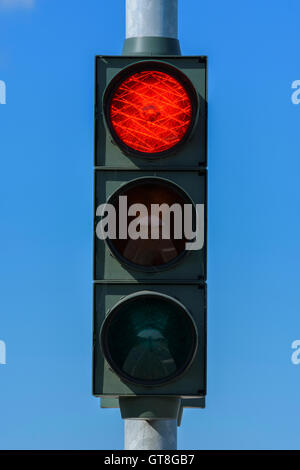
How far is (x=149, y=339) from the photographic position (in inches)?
139

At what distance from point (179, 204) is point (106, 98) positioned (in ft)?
2.07

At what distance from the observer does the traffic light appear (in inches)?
138

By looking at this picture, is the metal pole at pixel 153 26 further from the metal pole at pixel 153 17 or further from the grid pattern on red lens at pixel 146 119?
the grid pattern on red lens at pixel 146 119

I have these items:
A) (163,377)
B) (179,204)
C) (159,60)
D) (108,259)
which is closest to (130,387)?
(163,377)

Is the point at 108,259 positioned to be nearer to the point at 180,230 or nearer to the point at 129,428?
the point at 180,230

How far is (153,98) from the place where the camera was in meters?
3.60

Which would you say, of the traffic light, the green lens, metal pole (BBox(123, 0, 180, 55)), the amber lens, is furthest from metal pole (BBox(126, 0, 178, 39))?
the green lens

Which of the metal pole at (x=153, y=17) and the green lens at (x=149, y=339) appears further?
the metal pole at (x=153, y=17)

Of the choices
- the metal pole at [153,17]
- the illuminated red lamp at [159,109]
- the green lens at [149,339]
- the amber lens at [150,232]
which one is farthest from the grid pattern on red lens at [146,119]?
the green lens at [149,339]

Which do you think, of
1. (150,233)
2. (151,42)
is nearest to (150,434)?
(150,233)

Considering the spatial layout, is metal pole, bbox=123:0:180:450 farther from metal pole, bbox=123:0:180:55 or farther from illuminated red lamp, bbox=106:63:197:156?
illuminated red lamp, bbox=106:63:197:156

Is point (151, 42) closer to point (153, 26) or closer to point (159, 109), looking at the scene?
point (153, 26)

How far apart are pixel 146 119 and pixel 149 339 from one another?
3.50 feet

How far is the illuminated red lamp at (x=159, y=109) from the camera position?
361cm
